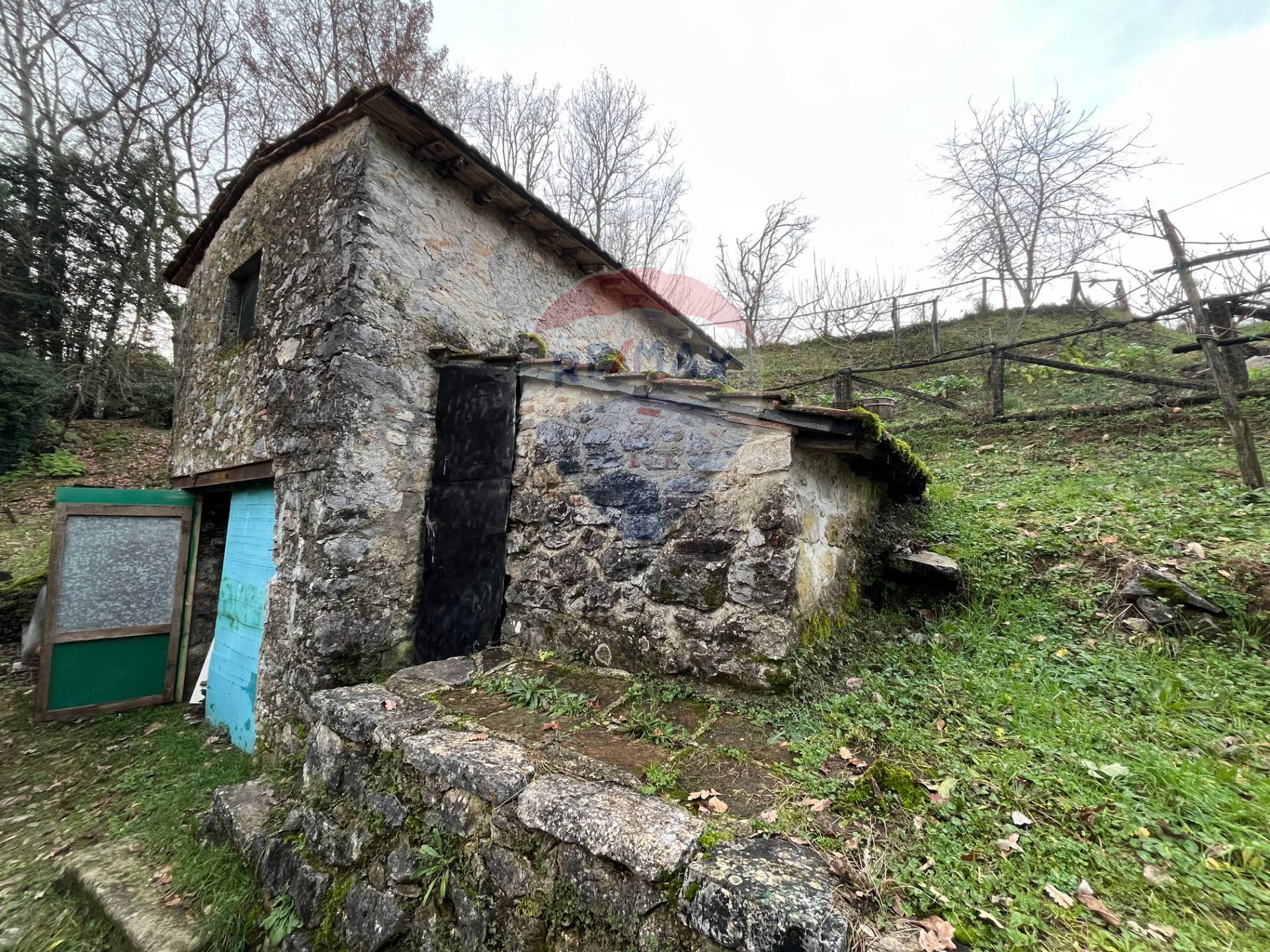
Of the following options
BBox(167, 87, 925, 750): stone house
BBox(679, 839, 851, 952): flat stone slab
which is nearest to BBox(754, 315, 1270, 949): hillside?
BBox(679, 839, 851, 952): flat stone slab

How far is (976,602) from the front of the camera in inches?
142

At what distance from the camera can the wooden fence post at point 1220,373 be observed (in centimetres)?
412

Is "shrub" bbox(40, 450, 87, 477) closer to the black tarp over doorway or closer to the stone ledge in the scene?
the black tarp over doorway

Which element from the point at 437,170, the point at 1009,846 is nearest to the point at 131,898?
the point at 1009,846

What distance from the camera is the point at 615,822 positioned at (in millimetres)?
1835

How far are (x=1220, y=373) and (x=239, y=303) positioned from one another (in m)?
9.24

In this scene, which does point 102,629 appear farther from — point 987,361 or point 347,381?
point 987,361

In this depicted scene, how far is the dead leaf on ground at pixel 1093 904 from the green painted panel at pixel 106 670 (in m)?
7.16

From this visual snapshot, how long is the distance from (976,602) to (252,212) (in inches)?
282

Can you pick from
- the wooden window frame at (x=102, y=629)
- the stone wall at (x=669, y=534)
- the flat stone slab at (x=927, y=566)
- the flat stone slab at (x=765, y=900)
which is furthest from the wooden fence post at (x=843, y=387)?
the wooden window frame at (x=102, y=629)

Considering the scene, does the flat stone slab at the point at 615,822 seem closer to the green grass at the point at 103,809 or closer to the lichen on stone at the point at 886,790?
the lichen on stone at the point at 886,790

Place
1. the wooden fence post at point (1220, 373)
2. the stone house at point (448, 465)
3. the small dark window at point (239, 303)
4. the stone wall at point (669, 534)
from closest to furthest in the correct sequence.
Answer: the stone wall at point (669, 534) → the stone house at point (448, 465) → the wooden fence post at point (1220, 373) → the small dark window at point (239, 303)

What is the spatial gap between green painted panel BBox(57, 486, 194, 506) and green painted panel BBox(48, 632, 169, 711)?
4.27 ft

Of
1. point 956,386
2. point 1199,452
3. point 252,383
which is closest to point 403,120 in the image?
point 252,383
